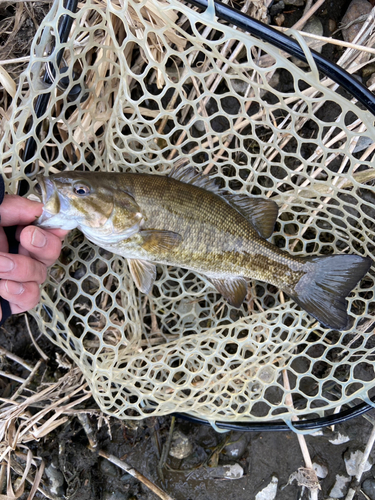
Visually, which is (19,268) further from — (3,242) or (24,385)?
(24,385)

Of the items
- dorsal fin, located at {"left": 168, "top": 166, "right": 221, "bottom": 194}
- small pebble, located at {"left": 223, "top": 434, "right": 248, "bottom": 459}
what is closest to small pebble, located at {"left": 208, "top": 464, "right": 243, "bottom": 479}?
small pebble, located at {"left": 223, "top": 434, "right": 248, "bottom": 459}

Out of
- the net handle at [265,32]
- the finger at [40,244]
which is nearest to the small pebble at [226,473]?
the finger at [40,244]

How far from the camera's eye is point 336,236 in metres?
3.12

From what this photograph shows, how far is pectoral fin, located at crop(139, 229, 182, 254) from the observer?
2.54 m

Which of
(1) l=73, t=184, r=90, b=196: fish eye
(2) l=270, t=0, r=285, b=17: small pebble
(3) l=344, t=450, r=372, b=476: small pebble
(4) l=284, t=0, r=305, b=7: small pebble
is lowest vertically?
(3) l=344, t=450, r=372, b=476: small pebble

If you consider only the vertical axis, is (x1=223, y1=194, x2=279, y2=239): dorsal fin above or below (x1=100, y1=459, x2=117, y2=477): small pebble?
above

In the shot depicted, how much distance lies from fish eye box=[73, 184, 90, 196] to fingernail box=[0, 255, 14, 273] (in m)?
0.57

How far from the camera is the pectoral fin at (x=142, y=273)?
2744 millimetres

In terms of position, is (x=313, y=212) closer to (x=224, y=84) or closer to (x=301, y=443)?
(x=224, y=84)

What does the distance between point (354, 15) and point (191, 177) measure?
6.69ft

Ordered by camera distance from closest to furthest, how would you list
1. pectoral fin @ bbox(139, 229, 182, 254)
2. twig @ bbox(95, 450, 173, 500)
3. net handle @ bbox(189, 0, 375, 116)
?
net handle @ bbox(189, 0, 375, 116), pectoral fin @ bbox(139, 229, 182, 254), twig @ bbox(95, 450, 173, 500)

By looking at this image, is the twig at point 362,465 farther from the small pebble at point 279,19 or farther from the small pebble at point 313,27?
the small pebble at point 279,19

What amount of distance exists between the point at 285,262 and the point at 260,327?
30.9 inches

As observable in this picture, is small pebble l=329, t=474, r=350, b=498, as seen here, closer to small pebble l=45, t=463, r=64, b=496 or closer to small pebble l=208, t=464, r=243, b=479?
small pebble l=208, t=464, r=243, b=479
